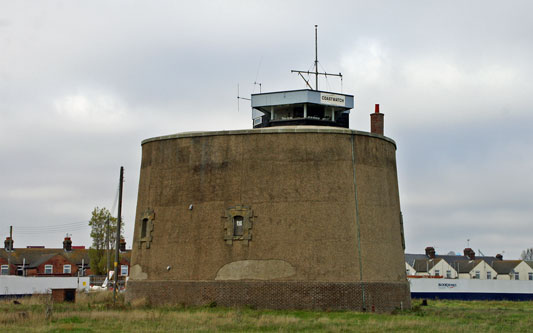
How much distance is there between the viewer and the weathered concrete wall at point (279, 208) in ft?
94.6

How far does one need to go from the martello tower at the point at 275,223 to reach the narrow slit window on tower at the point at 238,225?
0.05 metres

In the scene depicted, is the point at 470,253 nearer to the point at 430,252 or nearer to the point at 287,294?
the point at 430,252

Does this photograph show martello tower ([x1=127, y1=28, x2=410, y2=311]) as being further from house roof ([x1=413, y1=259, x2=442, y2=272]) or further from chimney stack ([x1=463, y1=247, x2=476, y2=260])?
chimney stack ([x1=463, y1=247, x2=476, y2=260])

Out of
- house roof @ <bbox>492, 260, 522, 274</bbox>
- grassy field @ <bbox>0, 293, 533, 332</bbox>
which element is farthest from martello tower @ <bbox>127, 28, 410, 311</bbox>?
house roof @ <bbox>492, 260, 522, 274</bbox>

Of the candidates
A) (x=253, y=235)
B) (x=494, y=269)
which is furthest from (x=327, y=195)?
(x=494, y=269)

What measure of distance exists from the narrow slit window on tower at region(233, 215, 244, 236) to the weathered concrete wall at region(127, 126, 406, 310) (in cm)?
38

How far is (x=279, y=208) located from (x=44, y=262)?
45.9 meters

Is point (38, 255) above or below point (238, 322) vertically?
above

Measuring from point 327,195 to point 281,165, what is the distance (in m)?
2.42

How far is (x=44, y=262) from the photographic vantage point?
6812cm

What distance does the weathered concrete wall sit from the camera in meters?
28.8

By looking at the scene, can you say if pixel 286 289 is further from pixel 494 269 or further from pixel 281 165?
pixel 494 269

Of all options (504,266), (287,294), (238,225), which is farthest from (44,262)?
(504,266)

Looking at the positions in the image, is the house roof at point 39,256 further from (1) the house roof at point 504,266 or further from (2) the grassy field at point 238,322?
(1) the house roof at point 504,266
